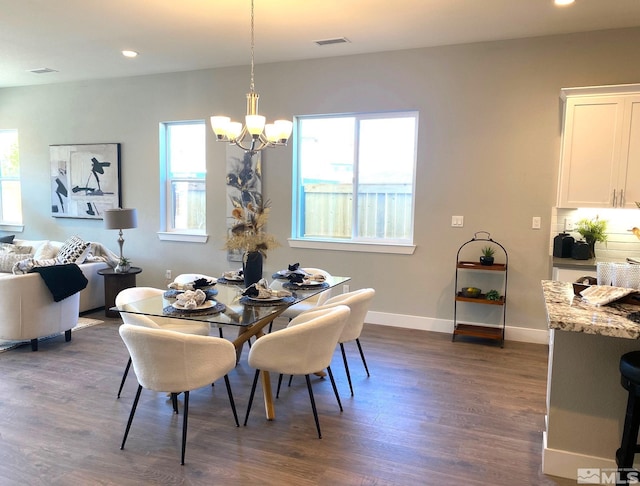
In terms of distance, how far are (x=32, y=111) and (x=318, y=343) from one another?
257 inches

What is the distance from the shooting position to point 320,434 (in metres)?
2.72

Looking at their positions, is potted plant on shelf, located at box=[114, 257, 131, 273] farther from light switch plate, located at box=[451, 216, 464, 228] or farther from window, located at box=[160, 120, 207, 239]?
light switch plate, located at box=[451, 216, 464, 228]

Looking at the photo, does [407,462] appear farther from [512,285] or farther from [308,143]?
[308,143]

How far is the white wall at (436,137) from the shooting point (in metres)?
4.32

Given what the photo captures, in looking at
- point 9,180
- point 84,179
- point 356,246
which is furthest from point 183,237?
point 9,180

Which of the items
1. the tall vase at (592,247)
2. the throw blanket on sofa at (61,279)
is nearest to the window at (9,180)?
the throw blanket on sofa at (61,279)

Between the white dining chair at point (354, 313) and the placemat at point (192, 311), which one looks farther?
the white dining chair at point (354, 313)

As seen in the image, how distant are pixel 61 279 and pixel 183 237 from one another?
6.30 feet

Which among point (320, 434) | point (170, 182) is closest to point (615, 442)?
point (320, 434)

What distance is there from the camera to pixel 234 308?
2.82 metres

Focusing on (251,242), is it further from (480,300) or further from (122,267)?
(122,267)

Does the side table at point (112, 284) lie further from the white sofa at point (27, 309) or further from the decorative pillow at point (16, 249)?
the decorative pillow at point (16, 249)

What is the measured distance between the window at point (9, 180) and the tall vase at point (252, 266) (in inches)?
226

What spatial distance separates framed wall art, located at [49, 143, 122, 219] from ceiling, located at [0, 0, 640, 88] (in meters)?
1.40
